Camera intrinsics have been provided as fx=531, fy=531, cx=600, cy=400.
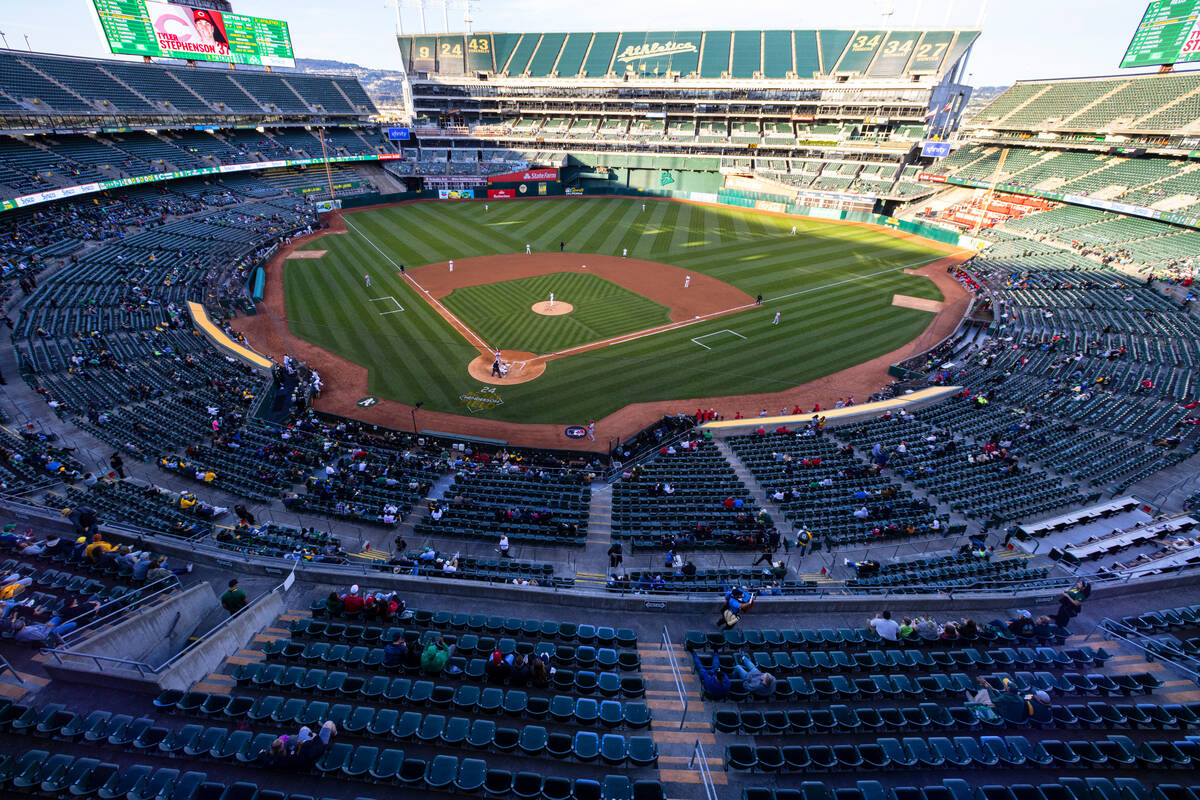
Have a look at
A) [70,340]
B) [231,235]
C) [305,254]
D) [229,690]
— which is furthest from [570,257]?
[229,690]

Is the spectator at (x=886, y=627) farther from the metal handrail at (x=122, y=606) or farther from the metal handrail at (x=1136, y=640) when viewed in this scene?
the metal handrail at (x=122, y=606)

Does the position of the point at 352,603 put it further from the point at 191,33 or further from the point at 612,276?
the point at 191,33

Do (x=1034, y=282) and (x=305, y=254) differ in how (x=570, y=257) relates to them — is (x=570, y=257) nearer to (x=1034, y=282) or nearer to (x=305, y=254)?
(x=305, y=254)

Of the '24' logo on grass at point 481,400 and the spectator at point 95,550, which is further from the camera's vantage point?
the '24' logo on grass at point 481,400

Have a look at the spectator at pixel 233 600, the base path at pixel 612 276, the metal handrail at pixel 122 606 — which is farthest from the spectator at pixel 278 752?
the base path at pixel 612 276

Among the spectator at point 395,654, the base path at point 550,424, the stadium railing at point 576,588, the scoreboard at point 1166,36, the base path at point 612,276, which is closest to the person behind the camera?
the spectator at point 395,654

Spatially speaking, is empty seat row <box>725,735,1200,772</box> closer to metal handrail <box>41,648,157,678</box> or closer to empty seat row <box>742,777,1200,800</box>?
empty seat row <box>742,777,1200,800</box>
